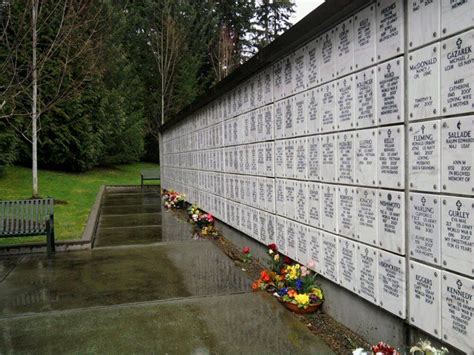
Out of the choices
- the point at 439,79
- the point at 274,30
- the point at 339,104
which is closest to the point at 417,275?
the point at 439,79

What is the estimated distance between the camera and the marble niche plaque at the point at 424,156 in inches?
97.0

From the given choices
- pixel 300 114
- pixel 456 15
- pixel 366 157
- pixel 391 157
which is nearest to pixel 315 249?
pixel 366 157

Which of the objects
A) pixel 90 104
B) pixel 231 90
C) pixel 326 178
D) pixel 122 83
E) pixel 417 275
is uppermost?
pixel 122 83

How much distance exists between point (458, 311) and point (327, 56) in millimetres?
2281

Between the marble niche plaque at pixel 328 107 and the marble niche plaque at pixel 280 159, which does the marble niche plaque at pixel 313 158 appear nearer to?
the marble niche plaque at pixel 328 107

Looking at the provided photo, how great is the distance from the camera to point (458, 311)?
2342mm

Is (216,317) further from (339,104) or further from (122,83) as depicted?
(122,83)

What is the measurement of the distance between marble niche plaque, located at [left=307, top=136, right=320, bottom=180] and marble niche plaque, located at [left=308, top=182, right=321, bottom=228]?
84 millimetres

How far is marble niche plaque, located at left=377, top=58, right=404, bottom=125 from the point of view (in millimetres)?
2768

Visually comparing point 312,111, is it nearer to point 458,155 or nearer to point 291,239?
point 291,239

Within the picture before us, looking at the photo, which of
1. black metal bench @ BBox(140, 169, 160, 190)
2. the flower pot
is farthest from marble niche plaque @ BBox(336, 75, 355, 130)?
black metal bench @ BBox(140, 169, 160, 190)

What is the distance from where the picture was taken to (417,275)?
2.66 meters

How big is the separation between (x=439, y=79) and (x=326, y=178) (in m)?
1.47

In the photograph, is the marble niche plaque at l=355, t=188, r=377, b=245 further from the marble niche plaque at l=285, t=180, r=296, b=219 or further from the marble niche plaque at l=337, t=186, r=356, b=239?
the marble niche plaque at l=285, t=180, r=296, b=219
